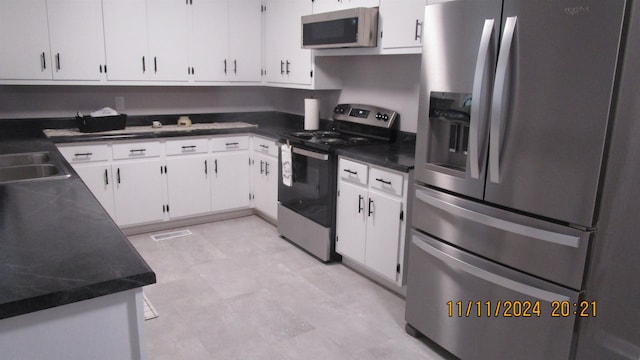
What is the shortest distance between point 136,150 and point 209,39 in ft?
4.09

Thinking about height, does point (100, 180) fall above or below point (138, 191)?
above

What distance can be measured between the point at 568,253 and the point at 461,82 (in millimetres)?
819

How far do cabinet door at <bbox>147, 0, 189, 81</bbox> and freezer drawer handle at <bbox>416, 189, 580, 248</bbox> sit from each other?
2.78 meters

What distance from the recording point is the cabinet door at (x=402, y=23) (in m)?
2.89

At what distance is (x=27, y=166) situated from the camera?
8.81 ft

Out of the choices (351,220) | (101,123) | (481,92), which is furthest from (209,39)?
(481,92)

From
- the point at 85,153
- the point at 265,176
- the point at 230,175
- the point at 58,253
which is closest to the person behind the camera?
the point at 58,253

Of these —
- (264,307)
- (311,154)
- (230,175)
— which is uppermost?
(311,154)

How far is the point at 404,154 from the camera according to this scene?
3.08 m

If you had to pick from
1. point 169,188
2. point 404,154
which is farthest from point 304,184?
point 169,188

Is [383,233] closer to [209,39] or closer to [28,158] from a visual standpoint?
[28,158]

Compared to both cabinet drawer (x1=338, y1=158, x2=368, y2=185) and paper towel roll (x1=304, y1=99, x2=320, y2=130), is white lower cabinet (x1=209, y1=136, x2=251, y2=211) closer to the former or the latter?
paper towel roll (x1=304, y1=99, x2=320, y2=130)

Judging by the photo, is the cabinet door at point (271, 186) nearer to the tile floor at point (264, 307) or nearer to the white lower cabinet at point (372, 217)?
the tile floor at point (264, 307)

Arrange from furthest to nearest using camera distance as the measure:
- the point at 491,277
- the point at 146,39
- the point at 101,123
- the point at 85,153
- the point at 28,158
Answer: the point at 146,39 < the point at 101,123 < the point at 85,153 < the point at 28,158 < the point at 491,277
